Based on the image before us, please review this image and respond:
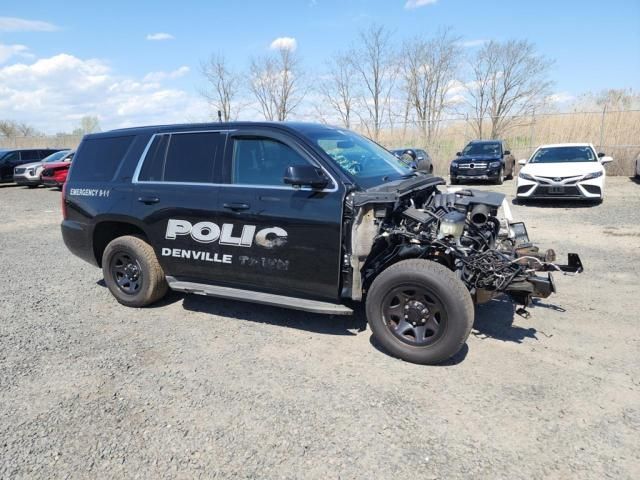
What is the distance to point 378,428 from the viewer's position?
2.90 m

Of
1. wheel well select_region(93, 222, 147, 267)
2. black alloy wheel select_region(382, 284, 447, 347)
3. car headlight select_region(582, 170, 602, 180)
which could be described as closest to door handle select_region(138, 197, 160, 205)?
wheel well select_region(93, 222, 147, 267)

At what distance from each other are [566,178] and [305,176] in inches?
378

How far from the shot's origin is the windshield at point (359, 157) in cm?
410

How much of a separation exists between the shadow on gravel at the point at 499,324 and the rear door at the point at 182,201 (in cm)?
250

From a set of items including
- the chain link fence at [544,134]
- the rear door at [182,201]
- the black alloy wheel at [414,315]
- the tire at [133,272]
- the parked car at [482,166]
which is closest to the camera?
the black alloy wheel at [414,315]

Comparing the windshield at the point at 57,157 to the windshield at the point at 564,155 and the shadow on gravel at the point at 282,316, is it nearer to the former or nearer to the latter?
the shadow on gravel at the point at 282,316

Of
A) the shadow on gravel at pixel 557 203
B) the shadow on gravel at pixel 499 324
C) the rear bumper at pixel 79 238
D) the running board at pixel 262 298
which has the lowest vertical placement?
the shadow on gravel at pixel 499 324

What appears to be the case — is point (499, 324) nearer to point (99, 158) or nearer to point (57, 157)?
point (99, 158)

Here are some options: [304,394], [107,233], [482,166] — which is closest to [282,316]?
[304,394]

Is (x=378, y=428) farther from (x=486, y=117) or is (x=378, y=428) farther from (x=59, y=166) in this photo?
(x=486, y=117)

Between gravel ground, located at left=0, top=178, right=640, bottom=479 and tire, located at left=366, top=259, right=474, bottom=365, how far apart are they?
0.54ft

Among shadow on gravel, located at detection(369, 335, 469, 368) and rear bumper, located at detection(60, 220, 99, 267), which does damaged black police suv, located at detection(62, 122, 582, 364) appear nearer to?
rear bumper, located at detection(60, 220, 99, 267)

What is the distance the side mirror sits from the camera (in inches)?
144

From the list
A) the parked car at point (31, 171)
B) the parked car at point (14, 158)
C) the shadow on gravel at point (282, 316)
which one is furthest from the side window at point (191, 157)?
the parked car at point (14, 158)
